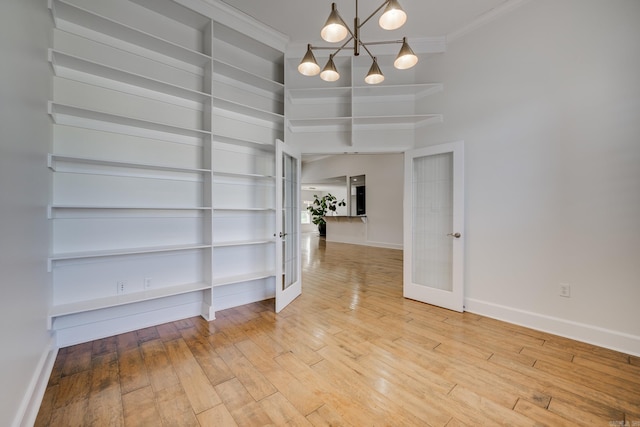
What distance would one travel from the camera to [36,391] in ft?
5.30

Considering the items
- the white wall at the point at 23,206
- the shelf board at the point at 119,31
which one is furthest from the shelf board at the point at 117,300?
the shelf board at the point at 119,31

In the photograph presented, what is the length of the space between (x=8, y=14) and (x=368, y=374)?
3156 millimetres

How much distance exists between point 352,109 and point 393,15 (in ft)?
5.84

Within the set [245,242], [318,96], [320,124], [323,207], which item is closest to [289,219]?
[245,242]

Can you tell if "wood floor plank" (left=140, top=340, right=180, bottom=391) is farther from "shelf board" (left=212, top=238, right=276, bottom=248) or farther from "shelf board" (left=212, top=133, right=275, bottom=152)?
"shelf board" (left=212, top=133, right=275, bottom=152)

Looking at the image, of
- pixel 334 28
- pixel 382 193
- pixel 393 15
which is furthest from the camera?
pixel 382 193

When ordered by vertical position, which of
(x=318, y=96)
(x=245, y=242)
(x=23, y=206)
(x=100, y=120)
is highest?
(x=318, y=96)

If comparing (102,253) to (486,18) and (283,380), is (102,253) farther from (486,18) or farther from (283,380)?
(486,18)

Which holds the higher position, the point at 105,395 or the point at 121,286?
the point at 121,286

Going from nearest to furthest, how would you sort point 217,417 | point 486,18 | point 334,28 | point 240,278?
point 217,417, point 334,28, point 486,18, point 240,278

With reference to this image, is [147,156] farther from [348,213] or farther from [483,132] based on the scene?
[348,213]

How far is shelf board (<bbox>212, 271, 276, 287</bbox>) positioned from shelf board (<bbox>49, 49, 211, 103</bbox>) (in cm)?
206

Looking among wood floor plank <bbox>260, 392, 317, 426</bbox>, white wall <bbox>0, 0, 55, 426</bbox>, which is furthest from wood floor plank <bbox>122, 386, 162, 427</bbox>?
wood floor plank <bbox>260, 392, 317, 426</bbox>

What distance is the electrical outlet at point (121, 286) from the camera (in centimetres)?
252
